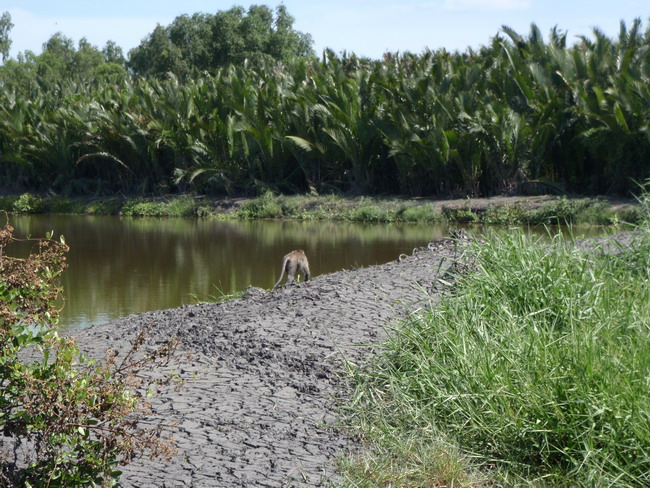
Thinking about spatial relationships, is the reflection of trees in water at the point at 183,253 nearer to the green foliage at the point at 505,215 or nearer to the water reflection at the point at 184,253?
the water reflection at the point at 184,253

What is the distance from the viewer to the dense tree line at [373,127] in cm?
2519

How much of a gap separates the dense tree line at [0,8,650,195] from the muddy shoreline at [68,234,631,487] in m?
14.6

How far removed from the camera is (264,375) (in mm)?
6836

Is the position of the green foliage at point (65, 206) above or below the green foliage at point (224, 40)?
below

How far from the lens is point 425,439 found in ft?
17.7

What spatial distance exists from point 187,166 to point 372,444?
27135mm

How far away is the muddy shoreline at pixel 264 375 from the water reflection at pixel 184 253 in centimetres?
306

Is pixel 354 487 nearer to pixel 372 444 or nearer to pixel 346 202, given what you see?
pixel 372 444

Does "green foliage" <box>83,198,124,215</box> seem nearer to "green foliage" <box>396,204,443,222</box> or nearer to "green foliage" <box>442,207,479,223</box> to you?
"green foliage" <box>396,204,443,222</box>

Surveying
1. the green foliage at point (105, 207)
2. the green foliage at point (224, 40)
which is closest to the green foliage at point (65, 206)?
the green foliage at point (105, 207)

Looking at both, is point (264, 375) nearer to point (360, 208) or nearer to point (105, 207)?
point (360, 208)

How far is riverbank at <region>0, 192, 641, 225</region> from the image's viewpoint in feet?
75.5

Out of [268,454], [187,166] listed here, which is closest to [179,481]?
[268,454]

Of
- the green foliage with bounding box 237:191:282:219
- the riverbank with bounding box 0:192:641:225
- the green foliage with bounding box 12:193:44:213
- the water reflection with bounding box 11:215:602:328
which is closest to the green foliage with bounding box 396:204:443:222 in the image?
the riverbank with bounding box 0:192:641:225
